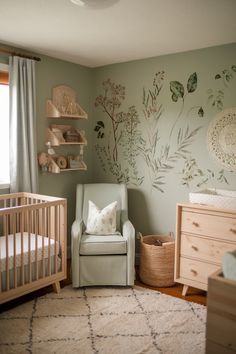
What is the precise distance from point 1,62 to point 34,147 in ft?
2.90

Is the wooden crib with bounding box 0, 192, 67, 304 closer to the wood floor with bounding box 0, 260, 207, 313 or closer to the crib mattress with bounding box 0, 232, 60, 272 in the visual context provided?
the crib mattress with bounding box 0, 232, 60, 272

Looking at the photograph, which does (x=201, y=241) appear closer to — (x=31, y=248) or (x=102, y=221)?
(x=102, y=221)

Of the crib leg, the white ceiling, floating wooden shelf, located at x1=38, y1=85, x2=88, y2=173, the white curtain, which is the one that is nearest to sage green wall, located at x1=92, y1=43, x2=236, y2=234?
the white ceiling

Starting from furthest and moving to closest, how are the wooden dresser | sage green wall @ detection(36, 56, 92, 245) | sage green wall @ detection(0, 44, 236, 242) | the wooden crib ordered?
1. sage green wall @ detection(36, 56, 92, 245)
2. sage green wall @ detection(0, 44, 236, 242)
3. the wooden dresser
4. the wooden crib

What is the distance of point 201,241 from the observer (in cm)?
295

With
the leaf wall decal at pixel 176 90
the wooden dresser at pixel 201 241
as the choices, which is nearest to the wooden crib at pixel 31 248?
the wooden dresser at pixel 201 241

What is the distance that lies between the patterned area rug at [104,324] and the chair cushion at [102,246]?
372 mm

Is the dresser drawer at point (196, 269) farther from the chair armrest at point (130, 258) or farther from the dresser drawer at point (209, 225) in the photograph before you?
the chair armrest at point (130, 258)

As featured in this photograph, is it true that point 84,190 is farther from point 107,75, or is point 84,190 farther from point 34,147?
point 107,75

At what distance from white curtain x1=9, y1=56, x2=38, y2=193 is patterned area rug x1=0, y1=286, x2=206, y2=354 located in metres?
1.19

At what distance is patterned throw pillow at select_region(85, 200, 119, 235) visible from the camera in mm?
3406

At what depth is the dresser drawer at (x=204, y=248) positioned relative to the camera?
2836 mm

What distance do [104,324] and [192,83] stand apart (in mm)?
2446

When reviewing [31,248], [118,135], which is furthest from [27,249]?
[118,135]
